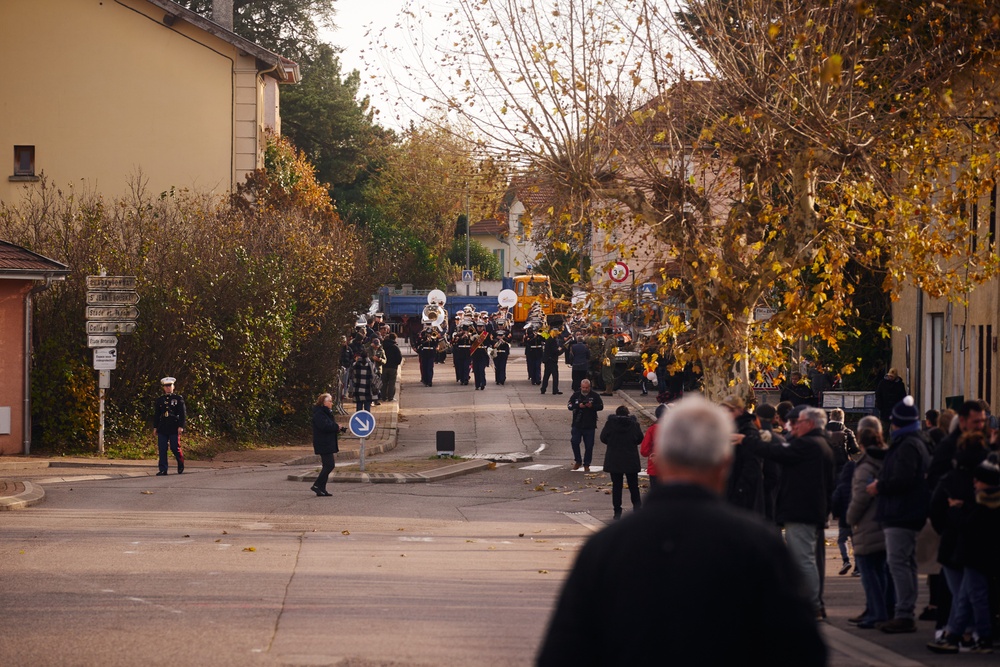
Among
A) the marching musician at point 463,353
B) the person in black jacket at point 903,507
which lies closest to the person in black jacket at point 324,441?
the person in black jacket at point 903,507

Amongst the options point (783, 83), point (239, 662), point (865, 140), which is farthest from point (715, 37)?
point (239, 662)

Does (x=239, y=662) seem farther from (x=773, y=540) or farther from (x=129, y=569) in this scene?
(x=773, y=540)

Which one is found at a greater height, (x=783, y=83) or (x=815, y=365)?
(x=783, y=83)

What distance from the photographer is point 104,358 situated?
2548cm

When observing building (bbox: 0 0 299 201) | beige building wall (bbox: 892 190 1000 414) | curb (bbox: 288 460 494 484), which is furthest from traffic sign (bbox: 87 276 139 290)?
beige building wall (bbox: 892 190 1000 414)

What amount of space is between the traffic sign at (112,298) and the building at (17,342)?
2.17 feet

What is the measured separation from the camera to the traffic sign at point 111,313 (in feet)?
83.8

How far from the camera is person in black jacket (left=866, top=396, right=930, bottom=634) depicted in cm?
999

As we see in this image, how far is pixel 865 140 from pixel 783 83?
142 cm

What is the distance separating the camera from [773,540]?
3924 mm

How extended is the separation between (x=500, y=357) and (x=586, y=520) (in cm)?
2354

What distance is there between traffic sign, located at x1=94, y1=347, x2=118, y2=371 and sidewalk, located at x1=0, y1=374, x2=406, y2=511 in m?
1.78

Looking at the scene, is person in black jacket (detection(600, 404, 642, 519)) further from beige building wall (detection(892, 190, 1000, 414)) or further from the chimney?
the chimney

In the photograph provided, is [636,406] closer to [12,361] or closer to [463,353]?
[463,353]
